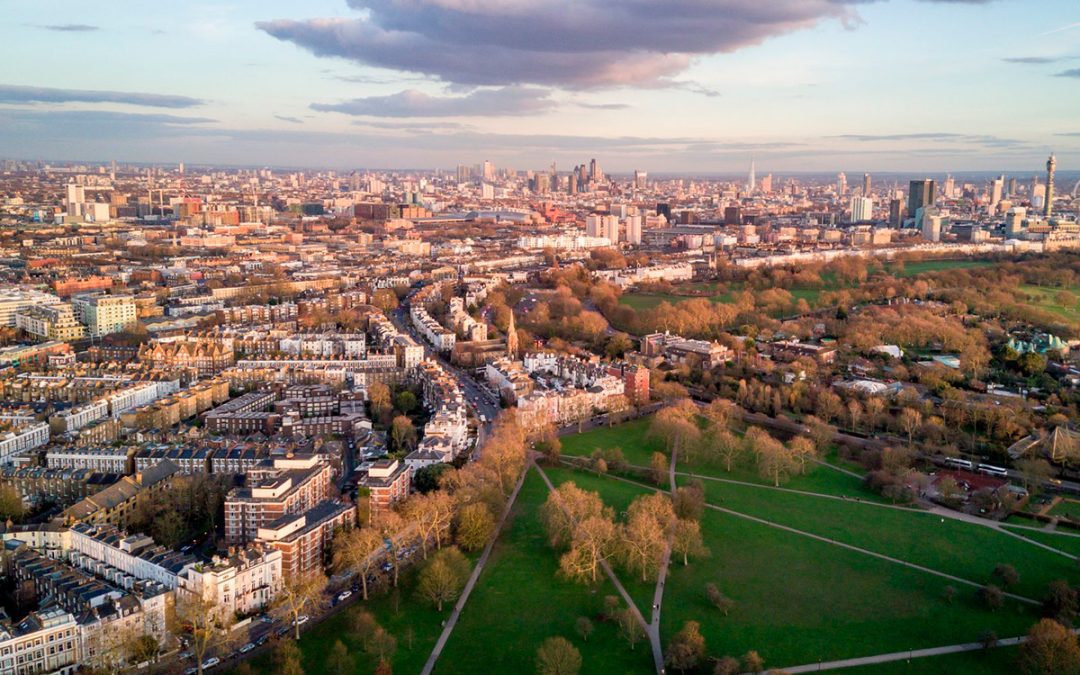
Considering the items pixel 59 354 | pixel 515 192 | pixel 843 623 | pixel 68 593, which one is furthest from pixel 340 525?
pixel 515 192

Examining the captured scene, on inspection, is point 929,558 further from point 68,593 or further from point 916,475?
point 68,593

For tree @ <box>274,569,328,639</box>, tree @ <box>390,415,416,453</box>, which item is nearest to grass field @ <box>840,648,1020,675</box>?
tree @ <box>274,569,328,639</box>

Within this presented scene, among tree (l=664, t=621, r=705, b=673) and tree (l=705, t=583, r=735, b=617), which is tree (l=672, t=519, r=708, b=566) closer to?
tree (l=705, t=583, r=735, b=617)

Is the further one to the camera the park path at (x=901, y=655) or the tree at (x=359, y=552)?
the tree at (x=359, y=552)

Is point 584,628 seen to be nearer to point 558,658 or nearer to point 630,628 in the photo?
point 630,628

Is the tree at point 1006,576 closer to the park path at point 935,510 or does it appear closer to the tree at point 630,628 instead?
the park path at point 935,510

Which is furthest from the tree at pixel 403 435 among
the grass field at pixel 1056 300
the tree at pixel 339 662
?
the grass field at pixel 1056 300

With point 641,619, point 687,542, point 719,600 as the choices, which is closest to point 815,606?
point 719,600
